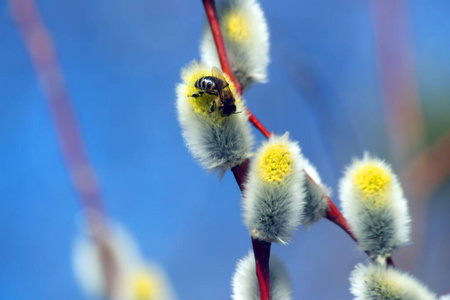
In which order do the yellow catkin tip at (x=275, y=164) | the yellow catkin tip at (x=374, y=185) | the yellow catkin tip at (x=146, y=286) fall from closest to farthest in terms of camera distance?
the yellow catkin tip at (x=275, y=164) → the yellow catkin tip at (x=374, y=185) → the yellow catkin tip at (x=146, y=286)

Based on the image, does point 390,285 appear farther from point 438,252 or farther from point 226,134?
point 438,252

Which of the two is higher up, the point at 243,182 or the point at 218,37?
the point at 218,37

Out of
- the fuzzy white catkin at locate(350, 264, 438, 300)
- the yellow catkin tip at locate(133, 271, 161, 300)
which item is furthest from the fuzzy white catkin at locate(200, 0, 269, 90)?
the yellow catkin tip at locate(133, 271, 161, 300)

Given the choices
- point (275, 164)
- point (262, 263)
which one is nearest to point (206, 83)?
point (275, 164)

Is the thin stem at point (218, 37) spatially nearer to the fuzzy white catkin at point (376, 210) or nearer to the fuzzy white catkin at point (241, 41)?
the fuzzy white catkin at point (241, 41)

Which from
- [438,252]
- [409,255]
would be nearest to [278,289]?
[409,255]

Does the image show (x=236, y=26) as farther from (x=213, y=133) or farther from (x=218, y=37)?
(x=213, y=133)

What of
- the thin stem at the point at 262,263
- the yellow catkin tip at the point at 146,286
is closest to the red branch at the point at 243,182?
the thin stem at the point at 262,263
